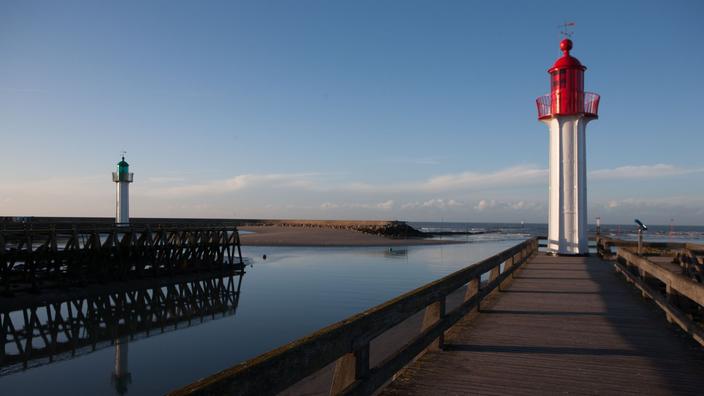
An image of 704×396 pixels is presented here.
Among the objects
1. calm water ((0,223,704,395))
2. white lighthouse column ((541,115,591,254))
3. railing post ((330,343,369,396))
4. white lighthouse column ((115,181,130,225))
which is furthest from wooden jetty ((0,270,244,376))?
white lighthouse column ((541,115,591,254))

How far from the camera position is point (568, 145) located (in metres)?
18.6

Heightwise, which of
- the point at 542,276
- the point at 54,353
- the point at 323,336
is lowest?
the point at 54,353

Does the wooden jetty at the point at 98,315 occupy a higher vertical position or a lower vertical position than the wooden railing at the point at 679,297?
lower

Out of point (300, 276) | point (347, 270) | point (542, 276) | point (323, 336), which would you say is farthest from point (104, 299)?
point (323, 336)

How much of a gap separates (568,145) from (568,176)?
1141 mm

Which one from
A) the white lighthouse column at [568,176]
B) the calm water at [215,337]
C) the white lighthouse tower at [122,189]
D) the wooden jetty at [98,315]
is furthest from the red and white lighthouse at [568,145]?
the white lighthouse tower at [122,189]

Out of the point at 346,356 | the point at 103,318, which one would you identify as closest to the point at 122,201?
the point at 103,318

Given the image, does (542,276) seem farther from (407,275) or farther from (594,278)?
(407,275)

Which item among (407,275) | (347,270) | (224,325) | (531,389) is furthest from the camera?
(347,270)

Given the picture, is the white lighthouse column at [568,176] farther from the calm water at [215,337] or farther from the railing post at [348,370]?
the railing post at [348,370]

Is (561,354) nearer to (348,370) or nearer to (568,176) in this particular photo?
(348,370)

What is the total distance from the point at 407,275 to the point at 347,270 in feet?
11.8

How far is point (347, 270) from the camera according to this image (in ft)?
83.2

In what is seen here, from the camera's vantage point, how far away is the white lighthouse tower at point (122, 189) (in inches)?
→ 1059
